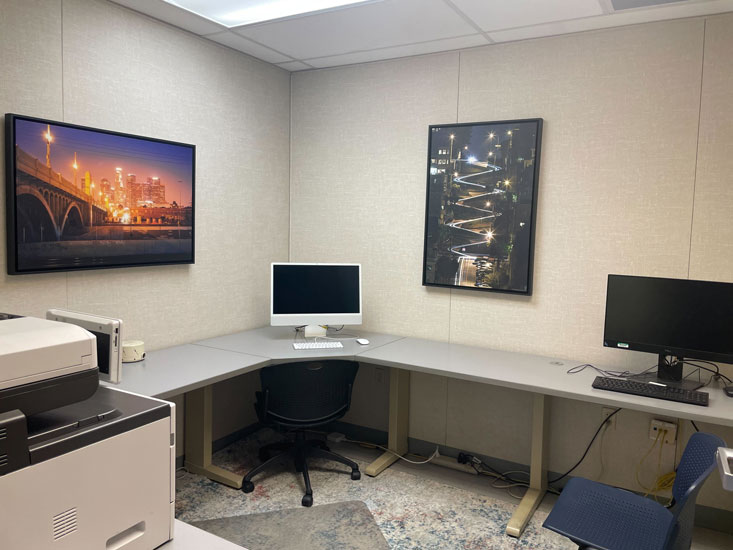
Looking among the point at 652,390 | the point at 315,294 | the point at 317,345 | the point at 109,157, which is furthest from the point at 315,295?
the point at 652,390

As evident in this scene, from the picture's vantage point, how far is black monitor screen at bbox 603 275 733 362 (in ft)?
8.32

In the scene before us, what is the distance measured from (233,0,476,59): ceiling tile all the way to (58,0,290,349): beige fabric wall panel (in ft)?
1.35

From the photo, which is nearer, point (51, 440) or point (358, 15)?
point (51, 440)

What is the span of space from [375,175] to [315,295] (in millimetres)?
903

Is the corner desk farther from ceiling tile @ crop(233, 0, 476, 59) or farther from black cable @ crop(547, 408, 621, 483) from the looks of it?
ceiling tile @ crop(233, 0, 476, 59)

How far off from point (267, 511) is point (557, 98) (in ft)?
8.84

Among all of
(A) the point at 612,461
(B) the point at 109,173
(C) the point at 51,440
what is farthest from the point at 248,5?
(A) the point at 612,461

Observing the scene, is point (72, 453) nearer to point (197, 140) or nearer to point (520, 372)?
point (520, 372)

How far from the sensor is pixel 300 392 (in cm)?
298

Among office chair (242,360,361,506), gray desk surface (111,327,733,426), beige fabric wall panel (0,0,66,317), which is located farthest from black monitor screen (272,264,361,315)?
beige fabric wall panel (0,0,66,317)

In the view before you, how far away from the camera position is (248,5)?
291 cm

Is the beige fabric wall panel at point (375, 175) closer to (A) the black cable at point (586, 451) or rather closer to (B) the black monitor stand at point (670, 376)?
(A) the black cable at point (586, 451)

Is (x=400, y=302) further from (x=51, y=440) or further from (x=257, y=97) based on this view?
(x=51, y=440)

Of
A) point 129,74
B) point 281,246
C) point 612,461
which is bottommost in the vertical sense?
point 612,461
